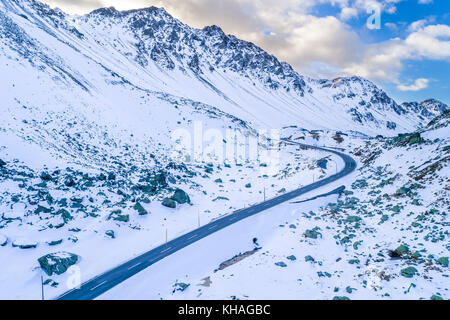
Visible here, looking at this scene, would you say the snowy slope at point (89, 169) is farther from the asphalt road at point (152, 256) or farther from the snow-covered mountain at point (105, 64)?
the asphalt road at point (152, 256)

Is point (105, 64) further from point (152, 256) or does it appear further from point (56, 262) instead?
point (56, 262)

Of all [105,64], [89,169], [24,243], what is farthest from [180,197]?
[105,64]

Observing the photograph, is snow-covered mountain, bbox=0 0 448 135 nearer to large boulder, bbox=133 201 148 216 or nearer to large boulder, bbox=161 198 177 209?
large boulder, bbox=133 201 148 216

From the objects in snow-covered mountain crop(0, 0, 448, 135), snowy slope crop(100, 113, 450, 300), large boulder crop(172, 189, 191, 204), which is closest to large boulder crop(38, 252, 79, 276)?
snowy slope crop(100, 113, 450, 300)

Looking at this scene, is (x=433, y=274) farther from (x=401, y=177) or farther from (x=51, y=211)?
(x=51, y=211)

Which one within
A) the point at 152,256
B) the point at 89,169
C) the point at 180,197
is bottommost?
the point at 152,256
